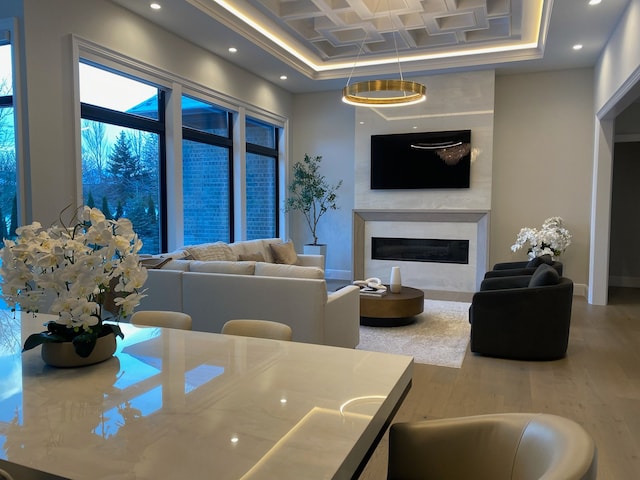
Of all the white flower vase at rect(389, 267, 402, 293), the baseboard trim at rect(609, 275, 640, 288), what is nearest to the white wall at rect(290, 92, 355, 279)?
the white flower vase at rect(389, 267, 402, 293)

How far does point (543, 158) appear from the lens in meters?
7.42

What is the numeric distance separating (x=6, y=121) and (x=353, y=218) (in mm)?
5198

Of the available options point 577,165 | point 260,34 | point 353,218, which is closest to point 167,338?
point 260,34

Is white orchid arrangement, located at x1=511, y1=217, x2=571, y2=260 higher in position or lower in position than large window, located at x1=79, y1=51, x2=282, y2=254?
lower

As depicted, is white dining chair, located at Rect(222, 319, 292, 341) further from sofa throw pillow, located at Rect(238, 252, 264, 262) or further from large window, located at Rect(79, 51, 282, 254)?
sofa throw pillow, located at Rect(238, 252, 264, 262)

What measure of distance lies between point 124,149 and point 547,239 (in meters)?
5.46

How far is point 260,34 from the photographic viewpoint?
20.2 feet

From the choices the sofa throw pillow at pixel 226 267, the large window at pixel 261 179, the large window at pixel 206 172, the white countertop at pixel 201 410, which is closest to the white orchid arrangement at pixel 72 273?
the white countertop at pixel 201 410

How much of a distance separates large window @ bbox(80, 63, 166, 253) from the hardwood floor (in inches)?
144

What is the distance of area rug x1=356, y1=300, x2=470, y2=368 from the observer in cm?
433

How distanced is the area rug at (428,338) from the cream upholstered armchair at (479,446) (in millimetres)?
2540

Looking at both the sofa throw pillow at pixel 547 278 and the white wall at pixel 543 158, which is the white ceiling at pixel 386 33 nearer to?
the white wall at pixel 543 158

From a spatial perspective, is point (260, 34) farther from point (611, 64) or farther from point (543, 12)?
point (611, 64)

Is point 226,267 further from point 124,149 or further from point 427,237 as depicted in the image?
point 427,237
